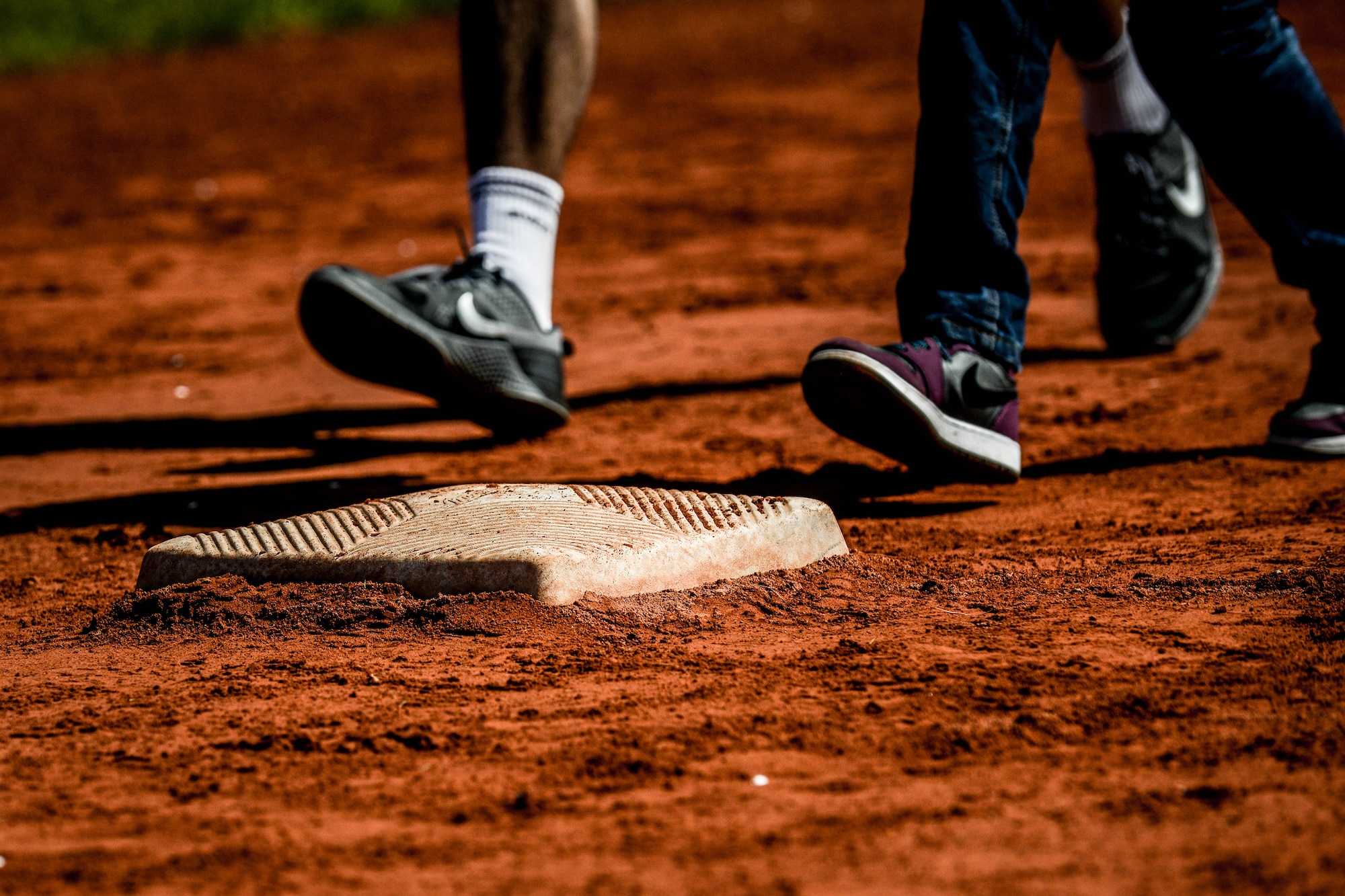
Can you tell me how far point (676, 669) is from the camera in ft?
5.82

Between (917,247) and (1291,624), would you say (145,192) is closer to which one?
(917,247)

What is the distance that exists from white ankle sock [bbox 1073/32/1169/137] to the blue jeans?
0.78 m

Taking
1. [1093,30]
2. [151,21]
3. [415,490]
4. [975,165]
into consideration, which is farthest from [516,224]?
[151,21]

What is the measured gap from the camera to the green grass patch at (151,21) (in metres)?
12.7

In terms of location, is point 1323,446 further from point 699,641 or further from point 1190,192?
point 699,641

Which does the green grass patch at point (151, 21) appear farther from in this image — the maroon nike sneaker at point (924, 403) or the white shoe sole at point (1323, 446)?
the white shoe sole at point (1323, 446)

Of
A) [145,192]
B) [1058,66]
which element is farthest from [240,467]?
[1058,66]

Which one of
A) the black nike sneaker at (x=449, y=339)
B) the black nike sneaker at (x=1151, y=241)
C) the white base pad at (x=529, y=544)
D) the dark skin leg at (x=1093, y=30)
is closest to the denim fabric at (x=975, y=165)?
the white base pad at (x=529, y=544)

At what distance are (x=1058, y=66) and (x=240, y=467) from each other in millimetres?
7559

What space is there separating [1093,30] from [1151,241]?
483 millimetres

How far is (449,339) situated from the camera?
2.83m

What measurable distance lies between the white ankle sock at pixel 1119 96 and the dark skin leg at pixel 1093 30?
17 mm

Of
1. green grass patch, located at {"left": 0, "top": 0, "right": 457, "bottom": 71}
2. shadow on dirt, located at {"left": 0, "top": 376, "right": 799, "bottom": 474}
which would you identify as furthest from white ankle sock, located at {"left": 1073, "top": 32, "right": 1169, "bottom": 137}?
green grass patch, located at {"left": 0, "top": 0, "right": 457, "bottom": 71}

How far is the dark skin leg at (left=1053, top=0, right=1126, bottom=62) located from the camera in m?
3.35
